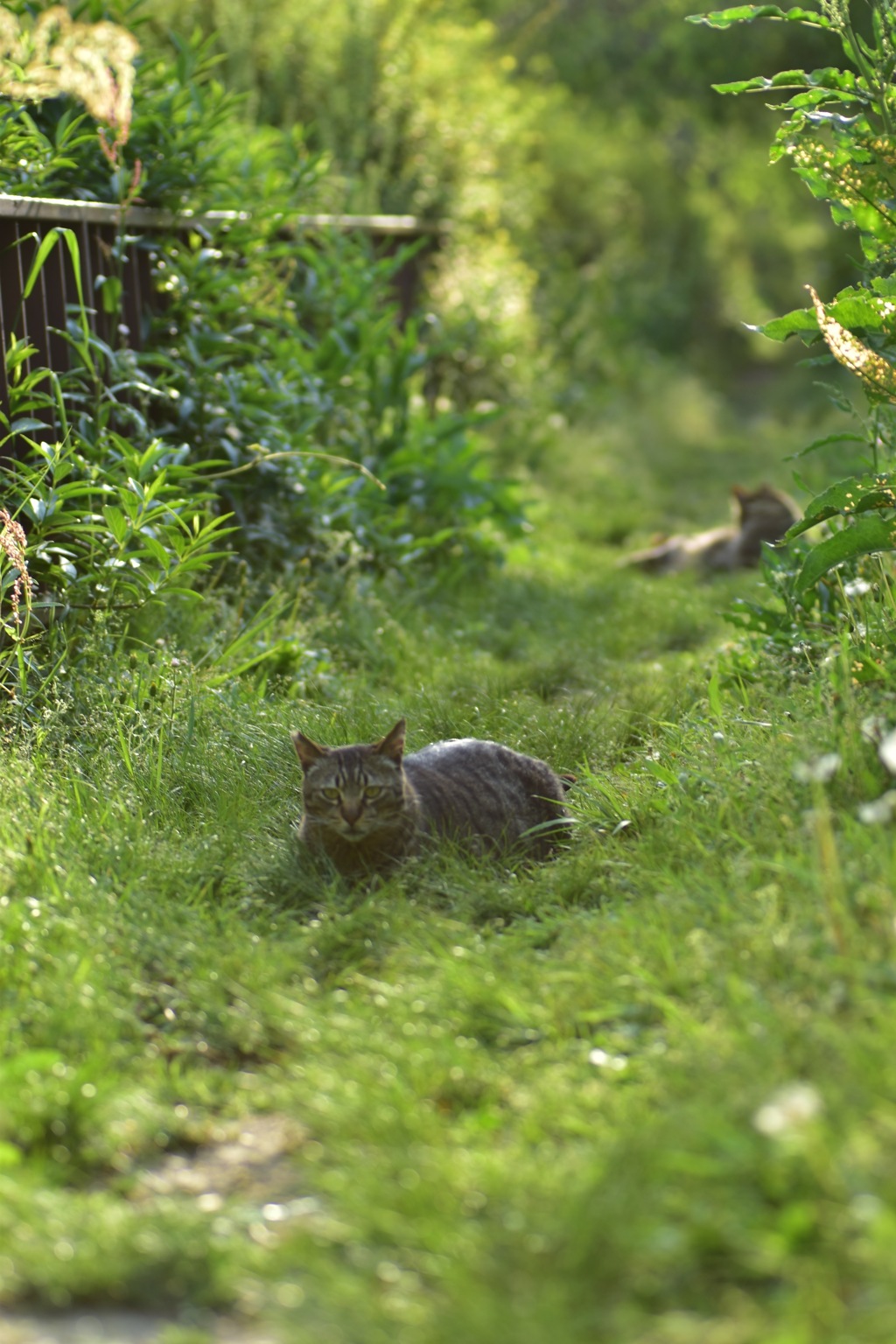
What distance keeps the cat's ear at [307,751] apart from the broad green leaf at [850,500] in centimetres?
148

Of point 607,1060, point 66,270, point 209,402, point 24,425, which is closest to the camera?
point 607,1060

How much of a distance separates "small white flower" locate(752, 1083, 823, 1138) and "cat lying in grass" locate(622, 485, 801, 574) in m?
6.05

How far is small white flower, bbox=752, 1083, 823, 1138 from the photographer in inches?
70.2

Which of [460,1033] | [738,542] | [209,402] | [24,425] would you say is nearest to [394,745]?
[460,1033]

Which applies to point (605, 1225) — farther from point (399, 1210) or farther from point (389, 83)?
point (389, 83)

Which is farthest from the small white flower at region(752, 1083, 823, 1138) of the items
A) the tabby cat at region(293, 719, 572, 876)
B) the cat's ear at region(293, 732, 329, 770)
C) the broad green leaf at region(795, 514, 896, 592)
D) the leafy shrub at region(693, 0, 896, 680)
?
the broad green leaf at region(795, 514, 896, 592)

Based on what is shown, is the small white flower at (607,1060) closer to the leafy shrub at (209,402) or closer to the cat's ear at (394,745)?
the cat's ear at (394,745)

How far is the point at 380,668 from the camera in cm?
534

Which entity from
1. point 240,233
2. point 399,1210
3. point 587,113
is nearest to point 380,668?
point 240,233

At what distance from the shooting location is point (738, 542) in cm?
788

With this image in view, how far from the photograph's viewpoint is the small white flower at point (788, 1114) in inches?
70.2

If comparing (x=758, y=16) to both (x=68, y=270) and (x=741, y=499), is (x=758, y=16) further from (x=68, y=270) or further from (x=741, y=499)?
(x=741, y=499)

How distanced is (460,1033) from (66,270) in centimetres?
382

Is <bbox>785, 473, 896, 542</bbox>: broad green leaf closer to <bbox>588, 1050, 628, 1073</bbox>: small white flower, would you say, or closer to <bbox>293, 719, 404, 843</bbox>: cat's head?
<bbox>293, 719, 404, 843</bbox>: cat's head
